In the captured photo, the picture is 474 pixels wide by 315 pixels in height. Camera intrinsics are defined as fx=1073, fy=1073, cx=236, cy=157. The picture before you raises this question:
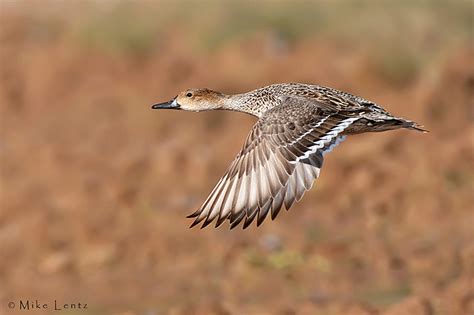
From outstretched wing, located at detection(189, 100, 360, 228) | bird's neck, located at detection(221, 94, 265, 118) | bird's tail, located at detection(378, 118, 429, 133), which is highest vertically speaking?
bird's neck, located at detection(221, 94, 265, 118)

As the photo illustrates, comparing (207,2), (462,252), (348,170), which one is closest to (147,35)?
(207,2)

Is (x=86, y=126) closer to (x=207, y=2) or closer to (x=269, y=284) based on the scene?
(x=207, y=2)

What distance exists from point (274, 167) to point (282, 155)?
113 mm

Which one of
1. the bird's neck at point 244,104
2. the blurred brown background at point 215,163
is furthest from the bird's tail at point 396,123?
the blurred brown background at point 215,163

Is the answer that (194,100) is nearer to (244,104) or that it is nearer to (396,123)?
(244,104)

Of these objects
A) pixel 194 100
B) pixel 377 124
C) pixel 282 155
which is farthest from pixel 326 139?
pixel 194 100

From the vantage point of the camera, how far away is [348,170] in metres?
14.8

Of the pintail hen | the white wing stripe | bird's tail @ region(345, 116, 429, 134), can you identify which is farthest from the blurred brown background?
the white wing stripe

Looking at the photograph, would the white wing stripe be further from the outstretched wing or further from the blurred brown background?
the blurred brown background

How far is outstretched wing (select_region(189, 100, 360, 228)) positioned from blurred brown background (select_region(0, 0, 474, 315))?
2213mm

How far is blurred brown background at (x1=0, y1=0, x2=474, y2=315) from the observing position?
1216 cm

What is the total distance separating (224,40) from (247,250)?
193 inches

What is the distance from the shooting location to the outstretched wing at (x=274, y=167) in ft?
26.8

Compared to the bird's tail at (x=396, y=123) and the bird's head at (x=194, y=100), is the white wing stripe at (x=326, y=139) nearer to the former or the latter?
the bird's tail at (x=396, y=123)
